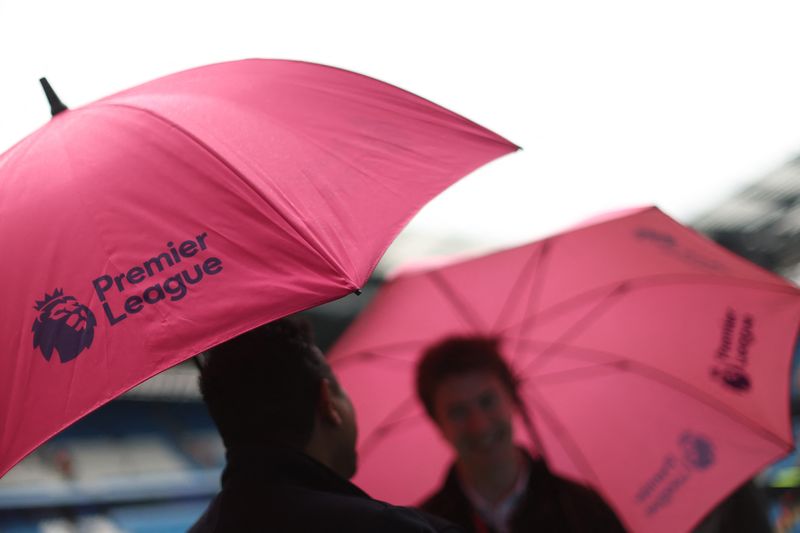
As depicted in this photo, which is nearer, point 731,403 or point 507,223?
point 731,403

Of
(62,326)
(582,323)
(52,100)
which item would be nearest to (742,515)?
(582,323)

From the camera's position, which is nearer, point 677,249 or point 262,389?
point 262,389

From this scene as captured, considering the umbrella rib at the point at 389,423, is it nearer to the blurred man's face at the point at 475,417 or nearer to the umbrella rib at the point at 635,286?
the blurred man's face at the point at 475,417

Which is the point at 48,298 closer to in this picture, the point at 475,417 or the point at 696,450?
the point at 475,417

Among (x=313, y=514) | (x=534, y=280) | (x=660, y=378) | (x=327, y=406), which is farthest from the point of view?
(x=534, y=280)

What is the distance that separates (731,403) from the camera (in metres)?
2.80

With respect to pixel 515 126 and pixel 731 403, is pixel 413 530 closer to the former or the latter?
pixel 731 403

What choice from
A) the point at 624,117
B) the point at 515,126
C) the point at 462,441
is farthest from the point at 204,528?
the point at 624,117

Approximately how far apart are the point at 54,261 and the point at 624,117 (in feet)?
19.3

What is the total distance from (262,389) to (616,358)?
1.60 metres

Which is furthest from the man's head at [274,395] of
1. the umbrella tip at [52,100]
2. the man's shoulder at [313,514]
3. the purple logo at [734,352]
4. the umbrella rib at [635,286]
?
the purple logo at [734,352]

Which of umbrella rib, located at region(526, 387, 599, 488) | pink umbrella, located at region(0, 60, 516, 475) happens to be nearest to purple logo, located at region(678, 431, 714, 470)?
umbrella rib, located at region(526, 387, 599, 488)

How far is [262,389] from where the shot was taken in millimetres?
1799

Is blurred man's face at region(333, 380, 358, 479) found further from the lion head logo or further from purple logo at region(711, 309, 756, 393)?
purple logo at region(711, 309, 756, 393)
